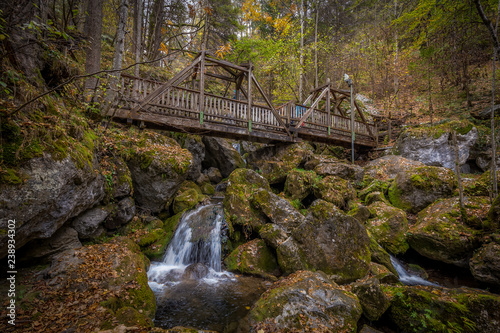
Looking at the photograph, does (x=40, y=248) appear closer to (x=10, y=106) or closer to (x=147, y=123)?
(x=10, y=106)

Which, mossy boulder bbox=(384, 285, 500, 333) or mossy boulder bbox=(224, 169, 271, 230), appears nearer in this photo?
mossy boulder bbox=(384, 285, 500, 333)

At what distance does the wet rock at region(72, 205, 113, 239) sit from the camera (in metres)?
5.26

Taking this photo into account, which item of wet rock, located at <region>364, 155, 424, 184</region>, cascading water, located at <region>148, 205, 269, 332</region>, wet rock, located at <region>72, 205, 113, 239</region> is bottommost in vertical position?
cascading water, located at <region>148, 205, 269, 332</region>

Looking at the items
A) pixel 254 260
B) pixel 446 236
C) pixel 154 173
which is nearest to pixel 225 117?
pixel 154 173

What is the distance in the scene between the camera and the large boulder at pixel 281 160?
10.9 metres

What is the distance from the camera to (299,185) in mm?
9156

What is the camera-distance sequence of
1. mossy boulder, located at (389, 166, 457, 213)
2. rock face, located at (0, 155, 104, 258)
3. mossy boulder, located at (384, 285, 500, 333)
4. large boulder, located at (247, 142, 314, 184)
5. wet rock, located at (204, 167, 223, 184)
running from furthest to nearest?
wet rock, located at (204, 167, 223, 184) → large boulder, located at (247, 142, 314, 184) → mossy boulder, located at (389, 166, 457, 213) → mossy boulder, located at (384, 285, 500, 333) → rock face, located at (0, 155, 104, 258)

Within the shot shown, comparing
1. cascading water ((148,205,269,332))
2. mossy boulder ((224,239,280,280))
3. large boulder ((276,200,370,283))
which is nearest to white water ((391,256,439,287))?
large boulder ((276,200,370,283))

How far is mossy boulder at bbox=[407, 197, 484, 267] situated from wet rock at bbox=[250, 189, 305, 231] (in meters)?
3.62

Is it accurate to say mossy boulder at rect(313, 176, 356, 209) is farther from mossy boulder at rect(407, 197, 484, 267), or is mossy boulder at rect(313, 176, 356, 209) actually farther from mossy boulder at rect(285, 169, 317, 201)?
mossy boulder at rect(407, 197, 484, 267)

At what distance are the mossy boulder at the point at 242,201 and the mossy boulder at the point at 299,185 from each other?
1319 mm

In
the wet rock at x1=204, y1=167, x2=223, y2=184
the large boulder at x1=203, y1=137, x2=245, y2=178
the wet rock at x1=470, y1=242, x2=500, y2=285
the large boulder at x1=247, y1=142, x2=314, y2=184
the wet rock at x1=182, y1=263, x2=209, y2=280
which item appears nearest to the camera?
the wet rock at x1=470, y1=242, x2=500, y2=285

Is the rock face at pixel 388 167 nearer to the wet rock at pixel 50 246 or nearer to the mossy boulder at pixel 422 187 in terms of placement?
the mossy boulder at pixel 422 187

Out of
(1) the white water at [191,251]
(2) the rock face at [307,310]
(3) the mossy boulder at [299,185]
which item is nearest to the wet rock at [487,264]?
(2) the rock face at [307,310]
